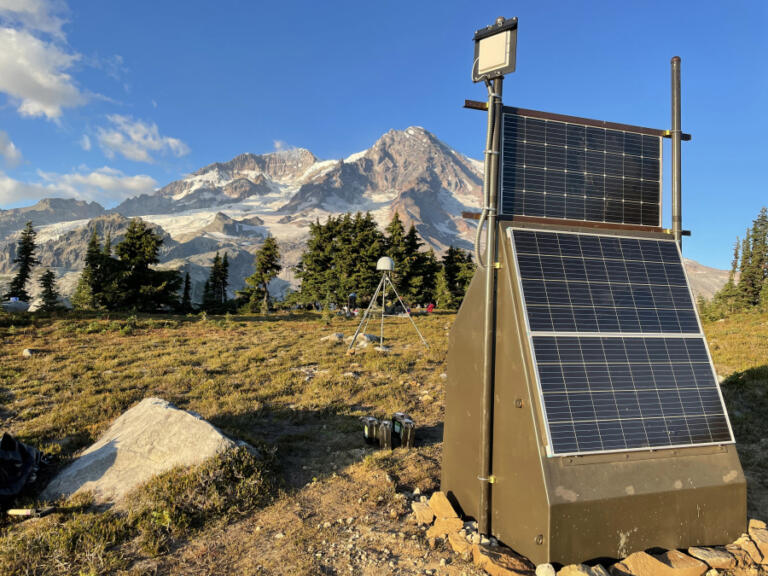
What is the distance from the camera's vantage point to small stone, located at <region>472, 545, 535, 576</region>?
4168 mm

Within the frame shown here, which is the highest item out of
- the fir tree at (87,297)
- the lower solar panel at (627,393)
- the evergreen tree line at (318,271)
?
the evergreen tree line at (318,271)

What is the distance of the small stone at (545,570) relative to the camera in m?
3.96

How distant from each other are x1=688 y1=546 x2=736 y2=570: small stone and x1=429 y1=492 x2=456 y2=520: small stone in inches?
104

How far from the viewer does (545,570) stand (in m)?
4.00

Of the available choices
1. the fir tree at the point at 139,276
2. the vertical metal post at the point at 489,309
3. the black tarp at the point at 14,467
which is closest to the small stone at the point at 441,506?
the vertical metal post at the point at 489,309

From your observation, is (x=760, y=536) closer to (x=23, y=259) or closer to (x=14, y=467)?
(x=14, y=467)

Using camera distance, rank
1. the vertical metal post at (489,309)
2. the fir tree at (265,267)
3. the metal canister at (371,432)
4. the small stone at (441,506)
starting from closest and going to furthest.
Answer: the vertical metal post at (489,309)
the small stone at (441,506)
the metal canister at (371,432)
the fir tree at (265,267)

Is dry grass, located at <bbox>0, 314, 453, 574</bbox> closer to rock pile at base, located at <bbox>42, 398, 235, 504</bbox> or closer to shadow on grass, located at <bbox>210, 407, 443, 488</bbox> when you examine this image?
shadow on grass, located at <bbox>210, 407, 443, 488</bbox>

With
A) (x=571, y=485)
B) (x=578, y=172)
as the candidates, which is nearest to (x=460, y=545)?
(x=571, y=485)

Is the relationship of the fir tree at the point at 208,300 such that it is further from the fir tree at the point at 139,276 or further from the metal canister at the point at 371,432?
the metal canister at the point at 371,432

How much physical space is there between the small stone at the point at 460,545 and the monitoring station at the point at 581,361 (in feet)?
1.03

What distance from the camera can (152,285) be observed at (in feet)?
132

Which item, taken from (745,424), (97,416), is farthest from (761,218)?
(97,416)

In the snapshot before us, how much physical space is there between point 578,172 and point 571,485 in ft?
14.1
